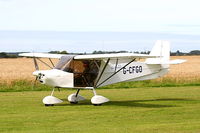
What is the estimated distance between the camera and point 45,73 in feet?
63.1

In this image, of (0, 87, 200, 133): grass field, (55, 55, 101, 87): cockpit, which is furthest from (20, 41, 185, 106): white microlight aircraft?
(0, 87, 200, 133): grass field

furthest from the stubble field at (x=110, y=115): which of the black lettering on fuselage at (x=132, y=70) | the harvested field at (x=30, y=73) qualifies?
the harvested field at (x=30, y=73)

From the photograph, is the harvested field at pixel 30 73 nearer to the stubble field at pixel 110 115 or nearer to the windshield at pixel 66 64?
the stubble field at pixel 110 115

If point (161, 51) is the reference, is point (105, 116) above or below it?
below

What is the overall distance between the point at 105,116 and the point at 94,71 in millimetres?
4815

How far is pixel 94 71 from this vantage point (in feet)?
68.0

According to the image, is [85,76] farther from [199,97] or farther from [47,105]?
[199,97]

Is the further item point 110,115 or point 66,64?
point 66,64

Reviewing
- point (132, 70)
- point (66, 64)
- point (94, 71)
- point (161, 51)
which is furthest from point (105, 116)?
point (161, 51)

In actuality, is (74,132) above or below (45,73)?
below

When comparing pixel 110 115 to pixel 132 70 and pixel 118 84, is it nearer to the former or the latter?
pixel 132 70

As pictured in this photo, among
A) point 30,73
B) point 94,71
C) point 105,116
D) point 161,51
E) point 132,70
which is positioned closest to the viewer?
point 105,116

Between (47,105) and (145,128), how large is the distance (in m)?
7.21

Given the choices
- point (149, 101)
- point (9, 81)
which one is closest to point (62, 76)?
point (149, 101)
